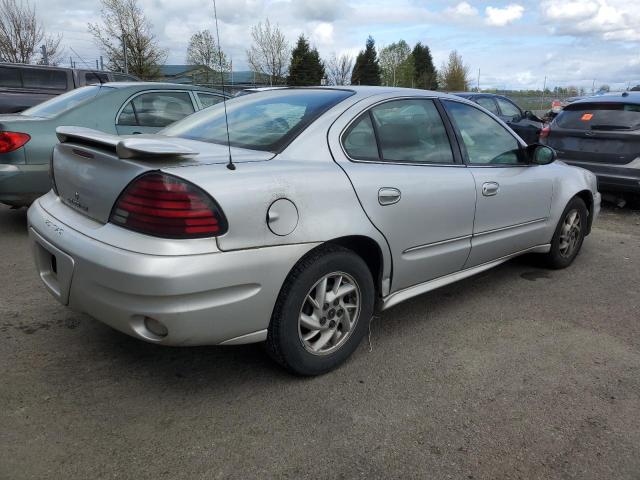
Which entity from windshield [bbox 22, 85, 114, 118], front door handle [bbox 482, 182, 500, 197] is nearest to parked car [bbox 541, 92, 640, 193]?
front door handle [bbox 482, 182, 500, 197]

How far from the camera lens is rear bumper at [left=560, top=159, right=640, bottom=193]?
648cm

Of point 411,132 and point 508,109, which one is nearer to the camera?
point 411,132

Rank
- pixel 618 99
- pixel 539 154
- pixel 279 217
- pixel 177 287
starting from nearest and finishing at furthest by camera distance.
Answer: pixel 177 287, pixel 279 217, pixel 539 154, pixel 618 99

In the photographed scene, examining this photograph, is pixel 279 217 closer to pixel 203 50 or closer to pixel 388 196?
pixel 388 196

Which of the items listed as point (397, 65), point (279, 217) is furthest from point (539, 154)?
point (397, 65)

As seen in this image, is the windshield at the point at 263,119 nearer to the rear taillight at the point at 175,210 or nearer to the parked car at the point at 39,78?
the rear taillight at the point at 175,210

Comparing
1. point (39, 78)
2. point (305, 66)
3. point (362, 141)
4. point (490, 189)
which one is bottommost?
point (490, 189)

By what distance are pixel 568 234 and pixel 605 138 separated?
2790 mm

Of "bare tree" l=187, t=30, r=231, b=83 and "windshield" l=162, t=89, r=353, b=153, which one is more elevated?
"bare tree" l=187, t=30, r=231, b=83

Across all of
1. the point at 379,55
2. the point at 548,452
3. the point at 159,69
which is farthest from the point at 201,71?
the point at 379,55

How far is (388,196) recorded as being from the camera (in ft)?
9.52

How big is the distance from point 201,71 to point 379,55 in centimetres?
4044

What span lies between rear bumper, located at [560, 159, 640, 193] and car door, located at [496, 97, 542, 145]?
5.47 m

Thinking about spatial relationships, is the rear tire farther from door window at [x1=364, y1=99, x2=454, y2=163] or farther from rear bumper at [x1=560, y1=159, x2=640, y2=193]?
rear bumper at [x1=560, y1=159, x2=640, y2=193]
